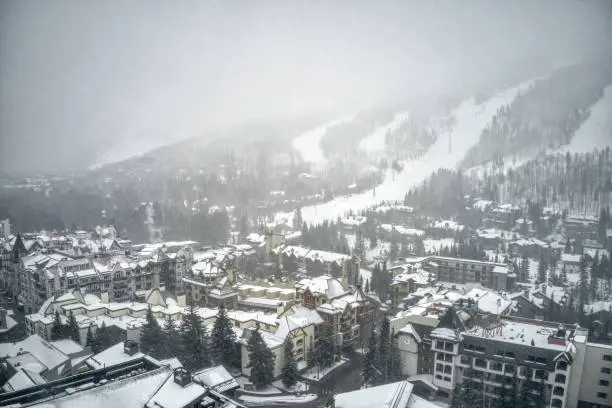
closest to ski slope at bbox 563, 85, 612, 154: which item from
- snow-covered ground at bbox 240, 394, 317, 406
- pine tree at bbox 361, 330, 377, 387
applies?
pine tree at bbox 361, 330, 377, 387

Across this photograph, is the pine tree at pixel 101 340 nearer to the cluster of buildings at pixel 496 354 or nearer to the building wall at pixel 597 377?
the cluster of buildings at pixel 496 354

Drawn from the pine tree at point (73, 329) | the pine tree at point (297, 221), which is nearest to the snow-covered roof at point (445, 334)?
the pine tree at point (73, 329)

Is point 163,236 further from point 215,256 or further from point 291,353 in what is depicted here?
point 291,353

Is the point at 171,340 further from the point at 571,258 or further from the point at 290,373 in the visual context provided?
the point at 571,258

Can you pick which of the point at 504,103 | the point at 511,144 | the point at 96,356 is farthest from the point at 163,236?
the point at 504,103

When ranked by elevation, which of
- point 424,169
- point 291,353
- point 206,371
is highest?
point 424,169
